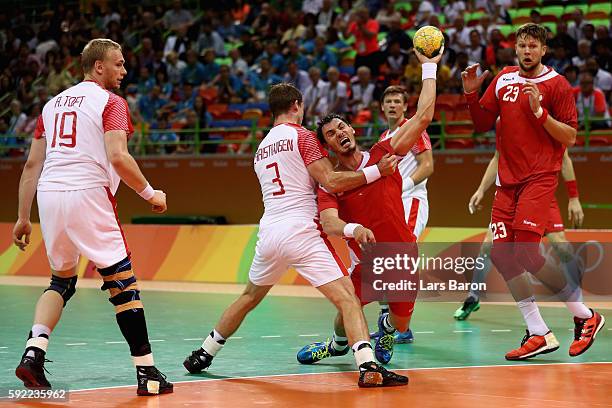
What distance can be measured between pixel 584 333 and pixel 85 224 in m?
4.30

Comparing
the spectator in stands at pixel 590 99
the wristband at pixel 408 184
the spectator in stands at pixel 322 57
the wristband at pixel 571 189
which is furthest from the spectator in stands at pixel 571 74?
the wristband at pixel 408 184

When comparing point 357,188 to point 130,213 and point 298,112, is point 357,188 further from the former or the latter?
point 130,213

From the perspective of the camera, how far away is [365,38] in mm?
22047

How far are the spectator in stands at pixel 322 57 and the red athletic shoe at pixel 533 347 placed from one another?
45.1 ft

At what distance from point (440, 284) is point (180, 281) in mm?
5064

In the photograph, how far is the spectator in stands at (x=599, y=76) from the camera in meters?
18.1

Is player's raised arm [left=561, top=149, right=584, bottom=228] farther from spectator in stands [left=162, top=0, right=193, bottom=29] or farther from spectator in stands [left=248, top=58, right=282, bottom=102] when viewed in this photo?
spectator in stands [left=162, top=0, right=193, bottom=29]

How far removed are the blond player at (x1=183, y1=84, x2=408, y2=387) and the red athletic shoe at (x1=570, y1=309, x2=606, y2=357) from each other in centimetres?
209

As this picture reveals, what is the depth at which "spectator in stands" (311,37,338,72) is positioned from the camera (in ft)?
72.3

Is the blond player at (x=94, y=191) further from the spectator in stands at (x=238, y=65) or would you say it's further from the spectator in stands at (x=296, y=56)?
the spectator in stands at (x=238, y=65)

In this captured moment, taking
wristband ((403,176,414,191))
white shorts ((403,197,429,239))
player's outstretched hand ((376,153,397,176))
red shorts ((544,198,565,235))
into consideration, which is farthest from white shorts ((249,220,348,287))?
white shorts ((403,197,429,239))

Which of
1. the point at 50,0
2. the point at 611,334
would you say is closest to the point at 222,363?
the point at 611,334

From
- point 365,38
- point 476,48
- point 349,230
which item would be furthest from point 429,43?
point 365,38

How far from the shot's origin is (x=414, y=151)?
10.3m
